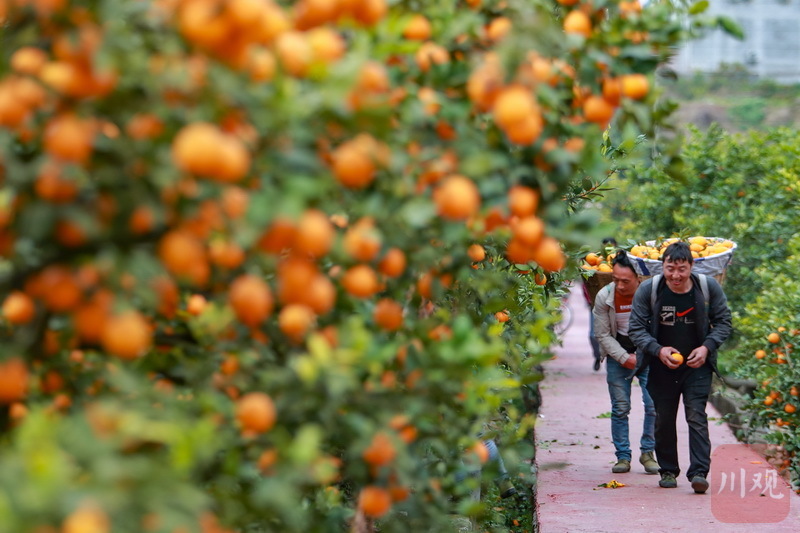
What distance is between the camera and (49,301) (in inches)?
59.9

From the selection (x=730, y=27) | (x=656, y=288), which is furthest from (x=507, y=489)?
(x=730, y=27)

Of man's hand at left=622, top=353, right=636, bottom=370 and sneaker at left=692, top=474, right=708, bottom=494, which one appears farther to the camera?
man's hand at left=622, top=353, right=636, bottom=370

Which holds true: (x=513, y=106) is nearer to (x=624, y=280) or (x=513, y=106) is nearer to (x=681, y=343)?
(x=681, y=343)

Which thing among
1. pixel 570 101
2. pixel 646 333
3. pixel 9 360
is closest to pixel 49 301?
pixel 9 360

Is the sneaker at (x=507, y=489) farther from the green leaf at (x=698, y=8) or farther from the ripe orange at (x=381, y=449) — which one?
the ripe orange at (x=381, y=449)

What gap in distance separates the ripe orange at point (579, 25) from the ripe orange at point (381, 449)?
0.87m

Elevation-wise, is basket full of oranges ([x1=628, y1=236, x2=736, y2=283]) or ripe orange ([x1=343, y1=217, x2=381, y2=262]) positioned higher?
ripe orange ([x1=343, y1=217, x2=381, y2=262])

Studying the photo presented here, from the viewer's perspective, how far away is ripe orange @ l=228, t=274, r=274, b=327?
1.60 meters

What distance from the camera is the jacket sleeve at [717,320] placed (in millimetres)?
6062

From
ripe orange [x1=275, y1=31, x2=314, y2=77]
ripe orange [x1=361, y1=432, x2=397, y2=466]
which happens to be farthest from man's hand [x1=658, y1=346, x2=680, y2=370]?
ripe orange [x1=275, y1=31, x2=314, y2=77]

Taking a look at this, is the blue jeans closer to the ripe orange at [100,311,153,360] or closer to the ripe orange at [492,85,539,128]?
the ripe orange at [492,85,539,128]

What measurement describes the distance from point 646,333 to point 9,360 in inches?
200

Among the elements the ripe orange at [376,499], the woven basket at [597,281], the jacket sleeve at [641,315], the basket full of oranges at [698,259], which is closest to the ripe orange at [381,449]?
the ripe orange at [376,499]

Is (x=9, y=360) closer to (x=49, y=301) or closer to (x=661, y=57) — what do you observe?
(x=49, y=301)
